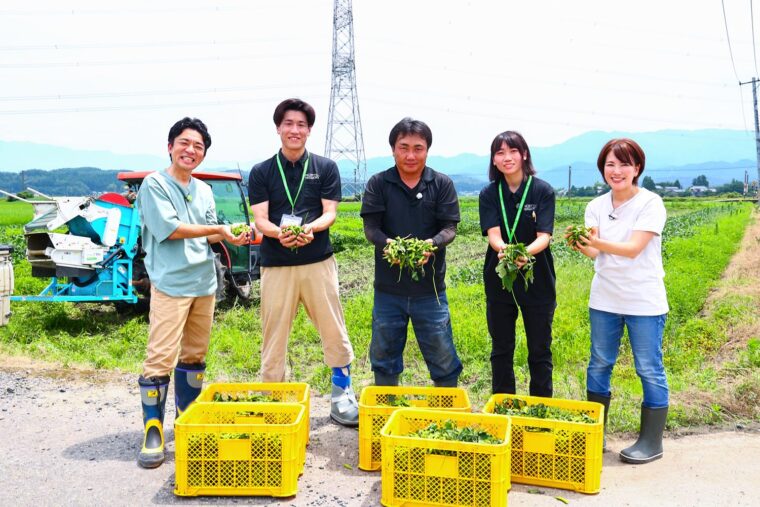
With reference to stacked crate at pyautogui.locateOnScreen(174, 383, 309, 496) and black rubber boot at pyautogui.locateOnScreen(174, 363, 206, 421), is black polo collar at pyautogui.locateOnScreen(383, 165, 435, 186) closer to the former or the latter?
stacked crate at pyautogui.locateOnScreen(174, 383, 309, 496)

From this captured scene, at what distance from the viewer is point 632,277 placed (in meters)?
3.67

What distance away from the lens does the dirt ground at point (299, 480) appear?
3.24 meters

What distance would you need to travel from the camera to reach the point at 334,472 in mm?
3623

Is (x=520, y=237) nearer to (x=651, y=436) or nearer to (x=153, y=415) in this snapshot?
(x=651, y=436)

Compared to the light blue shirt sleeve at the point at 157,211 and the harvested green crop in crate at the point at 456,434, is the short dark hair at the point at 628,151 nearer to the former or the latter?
the harvested green crop in crate at the point at 456,434

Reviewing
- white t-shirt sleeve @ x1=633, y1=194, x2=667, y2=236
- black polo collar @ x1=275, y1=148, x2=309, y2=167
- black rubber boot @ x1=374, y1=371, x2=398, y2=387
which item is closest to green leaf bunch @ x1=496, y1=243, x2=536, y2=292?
white t-shirt sleeve @ x1=633, y1=194, x2=667, y2=236

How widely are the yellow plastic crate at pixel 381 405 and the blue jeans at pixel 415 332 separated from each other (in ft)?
0.85

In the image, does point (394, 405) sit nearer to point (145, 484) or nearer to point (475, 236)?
point (145, 484)

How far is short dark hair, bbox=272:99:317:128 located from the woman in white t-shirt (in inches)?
75.4

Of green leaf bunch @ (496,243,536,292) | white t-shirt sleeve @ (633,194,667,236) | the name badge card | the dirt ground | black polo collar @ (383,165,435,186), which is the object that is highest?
black polo collar @ (383,165,435,186)

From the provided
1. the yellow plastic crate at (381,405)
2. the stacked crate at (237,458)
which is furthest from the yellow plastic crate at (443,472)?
the stacked crate at (237,458)

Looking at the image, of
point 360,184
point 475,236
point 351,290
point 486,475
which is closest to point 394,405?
point 486,475

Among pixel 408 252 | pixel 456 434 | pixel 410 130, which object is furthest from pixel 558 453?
pixel 410 130

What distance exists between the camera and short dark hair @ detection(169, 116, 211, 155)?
12.5 ft
